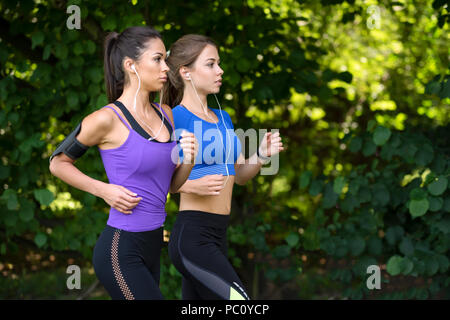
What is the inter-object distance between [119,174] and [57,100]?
2578mm

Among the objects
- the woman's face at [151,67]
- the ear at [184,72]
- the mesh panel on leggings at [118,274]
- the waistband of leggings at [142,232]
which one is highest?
the ear at [184,72]

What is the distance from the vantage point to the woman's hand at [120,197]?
262 centimetres

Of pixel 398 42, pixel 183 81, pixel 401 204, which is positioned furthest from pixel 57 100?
pixel 398 42

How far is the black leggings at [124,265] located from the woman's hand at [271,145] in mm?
881

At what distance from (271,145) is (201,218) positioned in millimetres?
526

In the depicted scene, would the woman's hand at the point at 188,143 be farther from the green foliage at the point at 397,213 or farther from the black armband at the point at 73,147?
the green foliage at the point at 397,213

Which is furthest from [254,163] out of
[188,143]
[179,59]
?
[188,143]

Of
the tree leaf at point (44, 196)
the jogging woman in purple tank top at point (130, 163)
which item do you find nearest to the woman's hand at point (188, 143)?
the jogging woman in purple tank top at point (130, 163)

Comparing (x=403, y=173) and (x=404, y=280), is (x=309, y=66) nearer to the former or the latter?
(x=403, y=173)

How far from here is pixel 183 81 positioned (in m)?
3.34

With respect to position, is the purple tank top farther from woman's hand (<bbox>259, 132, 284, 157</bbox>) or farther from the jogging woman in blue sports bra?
woman's hand (<bbox>259, 132, 284, 157</bbox>)

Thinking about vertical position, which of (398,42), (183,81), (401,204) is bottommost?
(401,204)

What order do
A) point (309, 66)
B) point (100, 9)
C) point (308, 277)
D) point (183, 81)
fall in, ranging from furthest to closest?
point (308, 277) → point (309, 66) → point (100, 9) → point (183, 81)

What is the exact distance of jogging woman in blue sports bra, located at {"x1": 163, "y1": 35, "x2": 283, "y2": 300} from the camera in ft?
10.1
